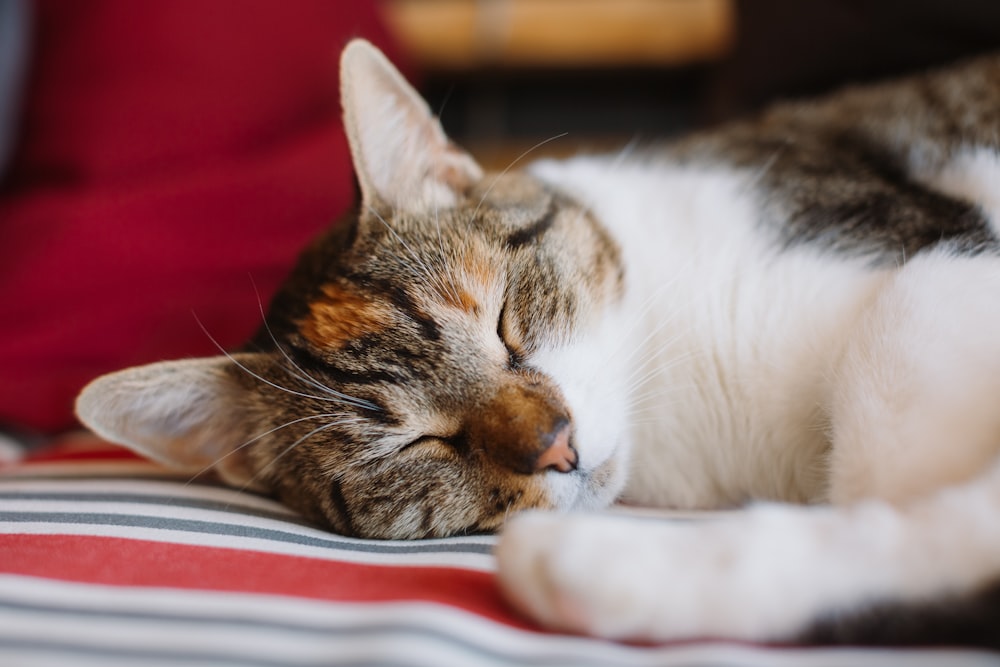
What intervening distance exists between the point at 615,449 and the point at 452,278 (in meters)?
0.44

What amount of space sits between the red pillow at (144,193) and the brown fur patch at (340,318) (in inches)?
25.4

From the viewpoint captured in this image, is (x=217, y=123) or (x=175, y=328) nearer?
(x=175, y=328)

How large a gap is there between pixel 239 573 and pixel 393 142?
915 mm

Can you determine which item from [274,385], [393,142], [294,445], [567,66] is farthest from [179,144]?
[567,66]

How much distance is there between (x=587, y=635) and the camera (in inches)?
35.6

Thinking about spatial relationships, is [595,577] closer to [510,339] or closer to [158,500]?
[510,339]

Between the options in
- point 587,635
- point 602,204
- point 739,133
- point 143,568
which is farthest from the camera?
point 739,133

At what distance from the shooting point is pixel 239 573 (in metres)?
1.07

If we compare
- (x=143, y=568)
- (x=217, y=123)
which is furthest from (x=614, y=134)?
(x=143, y=568)

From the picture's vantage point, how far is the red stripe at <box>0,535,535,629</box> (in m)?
0.99

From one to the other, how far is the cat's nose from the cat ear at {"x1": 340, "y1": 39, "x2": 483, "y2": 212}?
59 centimetres

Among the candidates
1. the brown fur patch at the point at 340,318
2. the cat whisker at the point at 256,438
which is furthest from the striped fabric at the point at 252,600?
the brown fur patch at the point at 340,318

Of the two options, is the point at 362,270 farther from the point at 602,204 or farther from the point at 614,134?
the point at 614,134

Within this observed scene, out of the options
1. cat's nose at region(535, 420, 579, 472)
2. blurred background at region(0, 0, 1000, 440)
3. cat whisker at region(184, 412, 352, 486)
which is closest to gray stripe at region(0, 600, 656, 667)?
cat's nose at region(535, 420, 579, 472)
